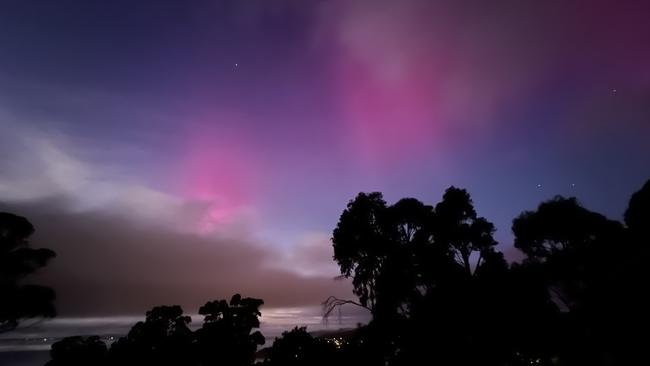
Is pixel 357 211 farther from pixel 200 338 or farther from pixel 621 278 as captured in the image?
pixel 621 278

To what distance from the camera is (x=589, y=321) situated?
1077 centimetres

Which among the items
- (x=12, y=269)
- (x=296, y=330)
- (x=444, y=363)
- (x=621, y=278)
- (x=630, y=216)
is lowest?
(x=444, y=363)

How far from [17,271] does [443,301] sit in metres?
32.2

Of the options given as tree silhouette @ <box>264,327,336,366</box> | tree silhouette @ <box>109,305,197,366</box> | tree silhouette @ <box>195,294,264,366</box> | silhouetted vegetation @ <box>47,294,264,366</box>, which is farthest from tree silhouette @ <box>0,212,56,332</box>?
tree silhouette @ <box>264,327,336,366</box>

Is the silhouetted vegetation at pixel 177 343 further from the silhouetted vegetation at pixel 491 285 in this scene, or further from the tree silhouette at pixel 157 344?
the silhouetted vegetation at pixel 491 285

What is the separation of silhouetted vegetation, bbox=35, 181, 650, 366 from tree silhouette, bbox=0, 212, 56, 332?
603 cm

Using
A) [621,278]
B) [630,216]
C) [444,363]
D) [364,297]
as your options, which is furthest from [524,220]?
[621,278]

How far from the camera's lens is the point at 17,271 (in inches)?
1159

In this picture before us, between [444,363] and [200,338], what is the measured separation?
57.7ft

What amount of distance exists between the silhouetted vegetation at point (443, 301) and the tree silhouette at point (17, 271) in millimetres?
6028

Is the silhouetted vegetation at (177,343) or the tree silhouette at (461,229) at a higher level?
the tree silhouette at (461,229)

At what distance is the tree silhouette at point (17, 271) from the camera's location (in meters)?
29.2

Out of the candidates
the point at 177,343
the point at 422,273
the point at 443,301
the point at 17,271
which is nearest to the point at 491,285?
the point at 443,301

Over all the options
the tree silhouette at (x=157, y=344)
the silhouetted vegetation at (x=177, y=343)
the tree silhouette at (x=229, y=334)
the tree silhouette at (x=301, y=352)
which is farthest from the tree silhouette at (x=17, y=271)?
the tree silhouette at (x=301, y=352)
